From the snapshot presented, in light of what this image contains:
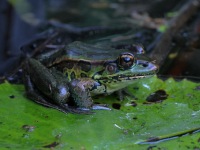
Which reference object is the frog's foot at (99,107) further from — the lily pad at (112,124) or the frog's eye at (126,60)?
the frog's eye at (126,60)

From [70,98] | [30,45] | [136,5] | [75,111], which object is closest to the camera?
[75,111]

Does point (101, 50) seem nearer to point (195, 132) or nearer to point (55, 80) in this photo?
point (55, 80)

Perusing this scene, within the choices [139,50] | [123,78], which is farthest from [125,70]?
[139,50]

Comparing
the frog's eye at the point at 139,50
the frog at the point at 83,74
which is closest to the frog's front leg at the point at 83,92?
the frog at the point at 83,74

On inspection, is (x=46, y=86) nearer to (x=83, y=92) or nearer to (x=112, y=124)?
(x=83, y=92)

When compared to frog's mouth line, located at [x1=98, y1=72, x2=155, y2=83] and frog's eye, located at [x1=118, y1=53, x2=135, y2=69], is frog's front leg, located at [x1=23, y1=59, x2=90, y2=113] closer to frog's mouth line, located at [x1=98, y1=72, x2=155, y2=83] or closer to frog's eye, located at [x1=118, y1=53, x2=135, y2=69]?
frog's mouth line, located at [x1=98, y1=72, x2=155, y2=83]

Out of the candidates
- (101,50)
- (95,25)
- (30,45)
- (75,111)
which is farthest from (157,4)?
(75,111)
